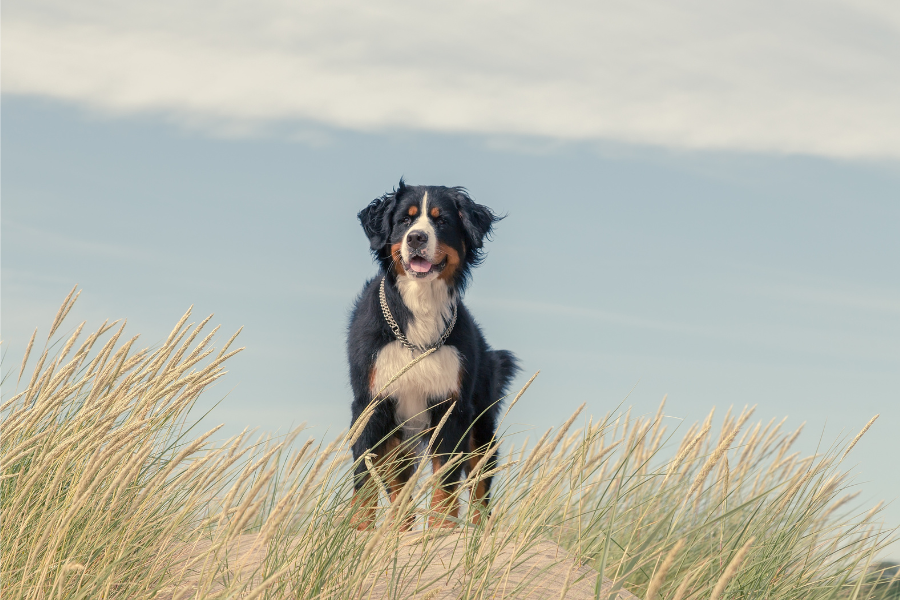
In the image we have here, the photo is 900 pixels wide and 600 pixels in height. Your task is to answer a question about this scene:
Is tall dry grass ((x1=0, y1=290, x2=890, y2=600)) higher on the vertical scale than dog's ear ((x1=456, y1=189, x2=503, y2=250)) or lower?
lower

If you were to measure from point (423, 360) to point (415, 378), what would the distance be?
0.16m

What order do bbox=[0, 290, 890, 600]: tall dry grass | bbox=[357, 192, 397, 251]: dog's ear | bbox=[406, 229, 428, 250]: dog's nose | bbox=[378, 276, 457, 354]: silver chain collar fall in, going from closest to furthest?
bbox=[0, 290, 890, 600]: tall dry grass
bbox=[406, 229, 428, 250]: dog's nose
bbox=[378, 276, 457, 354]: silver chain collar
bbox=[357, 192, 397, 251]: dog's ear

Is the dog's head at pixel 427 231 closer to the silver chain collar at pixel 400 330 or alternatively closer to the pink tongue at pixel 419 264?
the pink tongue at pixel 419 264

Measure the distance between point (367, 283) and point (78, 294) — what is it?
2.16 m

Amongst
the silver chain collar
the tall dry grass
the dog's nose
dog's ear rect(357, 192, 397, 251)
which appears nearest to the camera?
the tall dry grass

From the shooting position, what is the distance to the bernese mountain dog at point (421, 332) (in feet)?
14.6

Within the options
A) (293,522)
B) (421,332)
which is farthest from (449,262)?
(293,522)

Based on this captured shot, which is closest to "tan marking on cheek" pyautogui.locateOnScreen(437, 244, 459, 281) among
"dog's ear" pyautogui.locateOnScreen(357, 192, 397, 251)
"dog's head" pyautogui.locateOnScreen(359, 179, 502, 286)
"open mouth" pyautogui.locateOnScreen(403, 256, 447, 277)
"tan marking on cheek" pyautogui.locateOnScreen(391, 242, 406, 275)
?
"dog's head" pyautogui.locateOnScreen(359, 179, 502, 286)

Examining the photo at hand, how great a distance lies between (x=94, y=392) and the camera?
2805 mm

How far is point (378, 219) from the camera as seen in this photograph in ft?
16.0

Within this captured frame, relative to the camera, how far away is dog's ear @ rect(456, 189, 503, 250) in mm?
4863

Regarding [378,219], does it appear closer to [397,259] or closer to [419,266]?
[397,259]

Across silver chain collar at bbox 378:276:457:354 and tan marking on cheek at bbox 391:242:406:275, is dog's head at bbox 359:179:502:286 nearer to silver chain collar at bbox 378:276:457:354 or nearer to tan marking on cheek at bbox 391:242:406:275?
tan marking on cheek at bbox 391:242:406:275

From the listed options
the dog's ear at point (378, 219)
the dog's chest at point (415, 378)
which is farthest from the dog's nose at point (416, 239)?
the dog's chest at point (415, 378)
